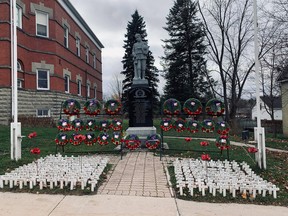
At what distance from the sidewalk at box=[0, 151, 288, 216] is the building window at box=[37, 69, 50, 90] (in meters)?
16.1

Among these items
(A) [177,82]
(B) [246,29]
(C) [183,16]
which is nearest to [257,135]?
(B) [246,29]

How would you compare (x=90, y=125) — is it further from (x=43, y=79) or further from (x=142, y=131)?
(x=43, y=79)

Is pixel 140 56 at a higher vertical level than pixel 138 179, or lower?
higher

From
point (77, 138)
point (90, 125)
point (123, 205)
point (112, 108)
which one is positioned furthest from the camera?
point (112, 108)

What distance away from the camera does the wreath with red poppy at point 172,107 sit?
992 cm

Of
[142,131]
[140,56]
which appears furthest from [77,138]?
[140,56]

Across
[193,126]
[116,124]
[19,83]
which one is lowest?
[193,126]

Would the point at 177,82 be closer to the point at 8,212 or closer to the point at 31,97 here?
the point at 31,97

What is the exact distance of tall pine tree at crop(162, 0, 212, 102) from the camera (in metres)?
33.3

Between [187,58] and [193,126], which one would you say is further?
[187,58]

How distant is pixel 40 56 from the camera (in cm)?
2002

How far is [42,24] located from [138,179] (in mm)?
17747

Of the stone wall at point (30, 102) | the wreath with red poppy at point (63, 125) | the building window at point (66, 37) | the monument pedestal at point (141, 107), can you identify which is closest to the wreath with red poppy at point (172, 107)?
the monument pedestal at point (141, 107)

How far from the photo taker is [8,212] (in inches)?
170
